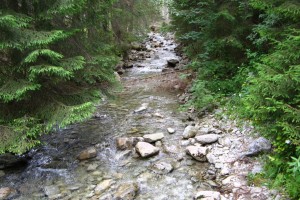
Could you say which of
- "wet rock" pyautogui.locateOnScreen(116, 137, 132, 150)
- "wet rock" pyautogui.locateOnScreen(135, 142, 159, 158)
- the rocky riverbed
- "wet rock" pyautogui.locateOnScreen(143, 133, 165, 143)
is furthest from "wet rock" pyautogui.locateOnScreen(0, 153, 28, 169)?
"wet rock" pyautogui.locateOnScreen(143, 133, 165, 143)

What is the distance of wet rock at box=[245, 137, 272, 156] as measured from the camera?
5.24 metres

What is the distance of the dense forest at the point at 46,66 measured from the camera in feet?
17.3

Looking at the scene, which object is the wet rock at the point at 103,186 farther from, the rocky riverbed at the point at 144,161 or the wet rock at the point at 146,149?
the wet rock at the point at 146,149

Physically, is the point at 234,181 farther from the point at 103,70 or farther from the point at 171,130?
the point at 103,70

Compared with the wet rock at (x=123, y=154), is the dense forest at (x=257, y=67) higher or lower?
higher

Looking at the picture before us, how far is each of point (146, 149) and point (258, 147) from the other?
2.66 meters

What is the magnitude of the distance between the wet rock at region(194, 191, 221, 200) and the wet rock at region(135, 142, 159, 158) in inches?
72.4

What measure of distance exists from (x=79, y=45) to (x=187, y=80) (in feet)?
19.7

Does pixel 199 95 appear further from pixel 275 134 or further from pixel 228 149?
pixel 275 134

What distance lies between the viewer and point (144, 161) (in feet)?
20.4

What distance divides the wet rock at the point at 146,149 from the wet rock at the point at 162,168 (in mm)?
389

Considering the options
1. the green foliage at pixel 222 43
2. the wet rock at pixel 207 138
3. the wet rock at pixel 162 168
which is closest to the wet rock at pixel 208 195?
the wet rock at pixel 162 168

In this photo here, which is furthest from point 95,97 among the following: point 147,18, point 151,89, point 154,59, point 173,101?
point 154,59

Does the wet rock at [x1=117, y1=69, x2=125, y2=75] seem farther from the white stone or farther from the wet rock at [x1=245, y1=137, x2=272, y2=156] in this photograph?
the wet rock at [x1=245, y1=137, x2=272, y2=156]
